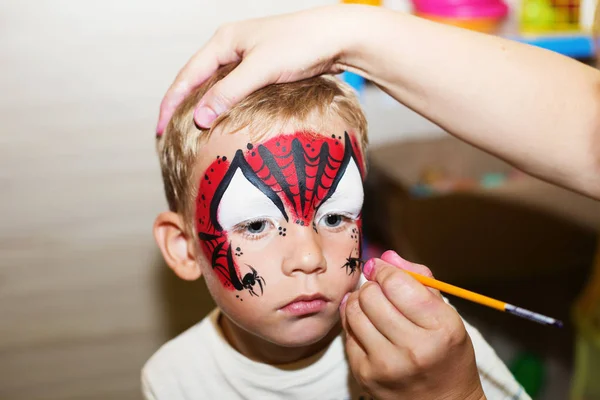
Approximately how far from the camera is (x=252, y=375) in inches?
36.1

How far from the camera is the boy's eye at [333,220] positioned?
2.61 ft

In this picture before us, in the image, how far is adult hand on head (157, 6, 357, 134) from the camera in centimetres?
75

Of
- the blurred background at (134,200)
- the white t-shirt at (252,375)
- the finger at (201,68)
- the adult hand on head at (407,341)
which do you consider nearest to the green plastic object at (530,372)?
the blurred background at (134,200)

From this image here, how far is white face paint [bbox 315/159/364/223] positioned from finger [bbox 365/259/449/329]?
5.9 inches

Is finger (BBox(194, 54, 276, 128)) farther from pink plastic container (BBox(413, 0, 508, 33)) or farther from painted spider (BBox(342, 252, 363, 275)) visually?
pink plastic container (BBox(413, 0, 508, 33))

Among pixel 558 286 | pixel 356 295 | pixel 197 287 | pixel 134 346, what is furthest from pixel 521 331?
pixel 356 295

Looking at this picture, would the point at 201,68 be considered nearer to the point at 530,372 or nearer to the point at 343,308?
the point at 343,308

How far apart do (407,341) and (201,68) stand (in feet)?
1.51

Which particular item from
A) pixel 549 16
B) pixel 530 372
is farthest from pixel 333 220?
pixel 530 372

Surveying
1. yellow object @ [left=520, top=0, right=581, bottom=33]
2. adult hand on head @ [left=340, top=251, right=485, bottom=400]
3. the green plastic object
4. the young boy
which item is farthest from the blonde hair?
the green plastic object

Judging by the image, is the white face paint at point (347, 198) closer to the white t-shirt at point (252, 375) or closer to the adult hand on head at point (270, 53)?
the adult hand on head at point (270, 53)

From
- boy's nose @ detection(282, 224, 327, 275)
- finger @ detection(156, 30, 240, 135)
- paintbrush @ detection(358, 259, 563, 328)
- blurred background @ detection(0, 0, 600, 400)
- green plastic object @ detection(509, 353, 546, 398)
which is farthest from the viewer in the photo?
green plastic object @ detection(509, 353, 546, 398)

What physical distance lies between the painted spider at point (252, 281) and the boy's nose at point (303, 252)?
4 centimetres

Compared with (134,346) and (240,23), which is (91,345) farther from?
(240,23)
